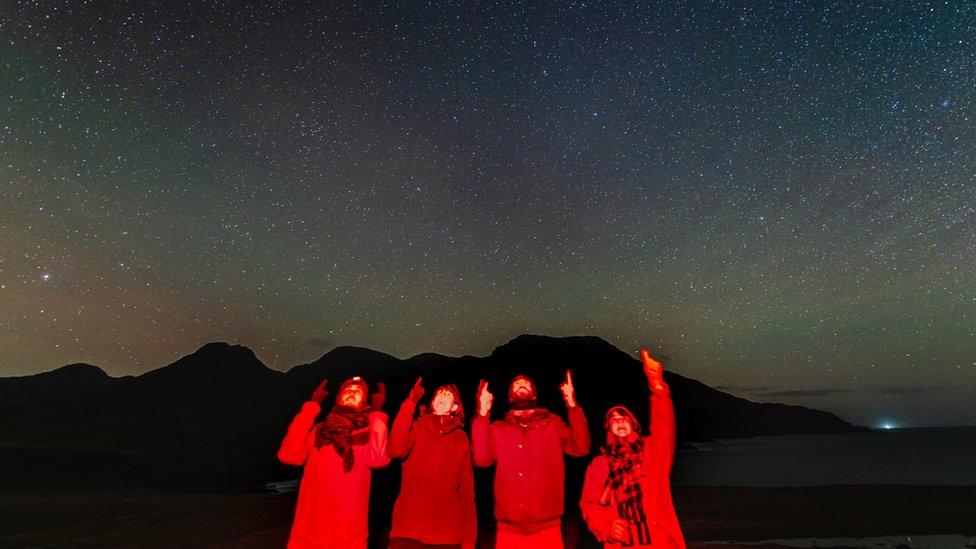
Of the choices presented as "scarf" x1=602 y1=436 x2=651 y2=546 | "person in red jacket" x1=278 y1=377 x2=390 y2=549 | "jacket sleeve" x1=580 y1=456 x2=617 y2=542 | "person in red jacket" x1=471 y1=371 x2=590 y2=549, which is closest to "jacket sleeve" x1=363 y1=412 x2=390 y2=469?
"person in red jacket" x1=278 y1=377 x2=390 y2=549

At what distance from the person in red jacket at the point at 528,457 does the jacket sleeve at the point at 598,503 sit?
1.75 ft

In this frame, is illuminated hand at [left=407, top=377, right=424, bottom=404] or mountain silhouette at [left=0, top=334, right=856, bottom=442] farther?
mountain silhouette at [left=0, top=334, right=856, bottom=442]

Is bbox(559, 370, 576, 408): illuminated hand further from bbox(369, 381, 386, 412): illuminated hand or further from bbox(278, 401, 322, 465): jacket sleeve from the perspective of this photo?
bbox(278, 401, 322, 465): jacket sleeve

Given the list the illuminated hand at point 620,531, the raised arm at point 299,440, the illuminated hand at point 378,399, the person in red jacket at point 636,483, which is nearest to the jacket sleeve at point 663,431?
the person in red jacket at point 636,483

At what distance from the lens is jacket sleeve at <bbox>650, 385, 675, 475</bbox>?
4.99m

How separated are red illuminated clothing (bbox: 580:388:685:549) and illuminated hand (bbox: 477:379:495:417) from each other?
1267 mm

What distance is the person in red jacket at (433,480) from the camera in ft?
17.5

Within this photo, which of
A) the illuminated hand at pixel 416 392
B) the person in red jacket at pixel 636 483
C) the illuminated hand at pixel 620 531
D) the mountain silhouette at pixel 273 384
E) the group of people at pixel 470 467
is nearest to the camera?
the illuminated hand at pixel 620 531

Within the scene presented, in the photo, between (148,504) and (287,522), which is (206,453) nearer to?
(148,504)

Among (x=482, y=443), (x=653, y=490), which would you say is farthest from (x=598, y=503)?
(x=482, y=443)

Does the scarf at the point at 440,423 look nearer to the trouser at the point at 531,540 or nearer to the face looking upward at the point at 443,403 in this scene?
the face looking upward at the point at 443,403

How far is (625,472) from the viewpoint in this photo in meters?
4.95

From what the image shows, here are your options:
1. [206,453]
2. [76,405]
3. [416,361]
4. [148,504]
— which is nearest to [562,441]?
[148,504]

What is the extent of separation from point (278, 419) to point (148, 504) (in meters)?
67.4
